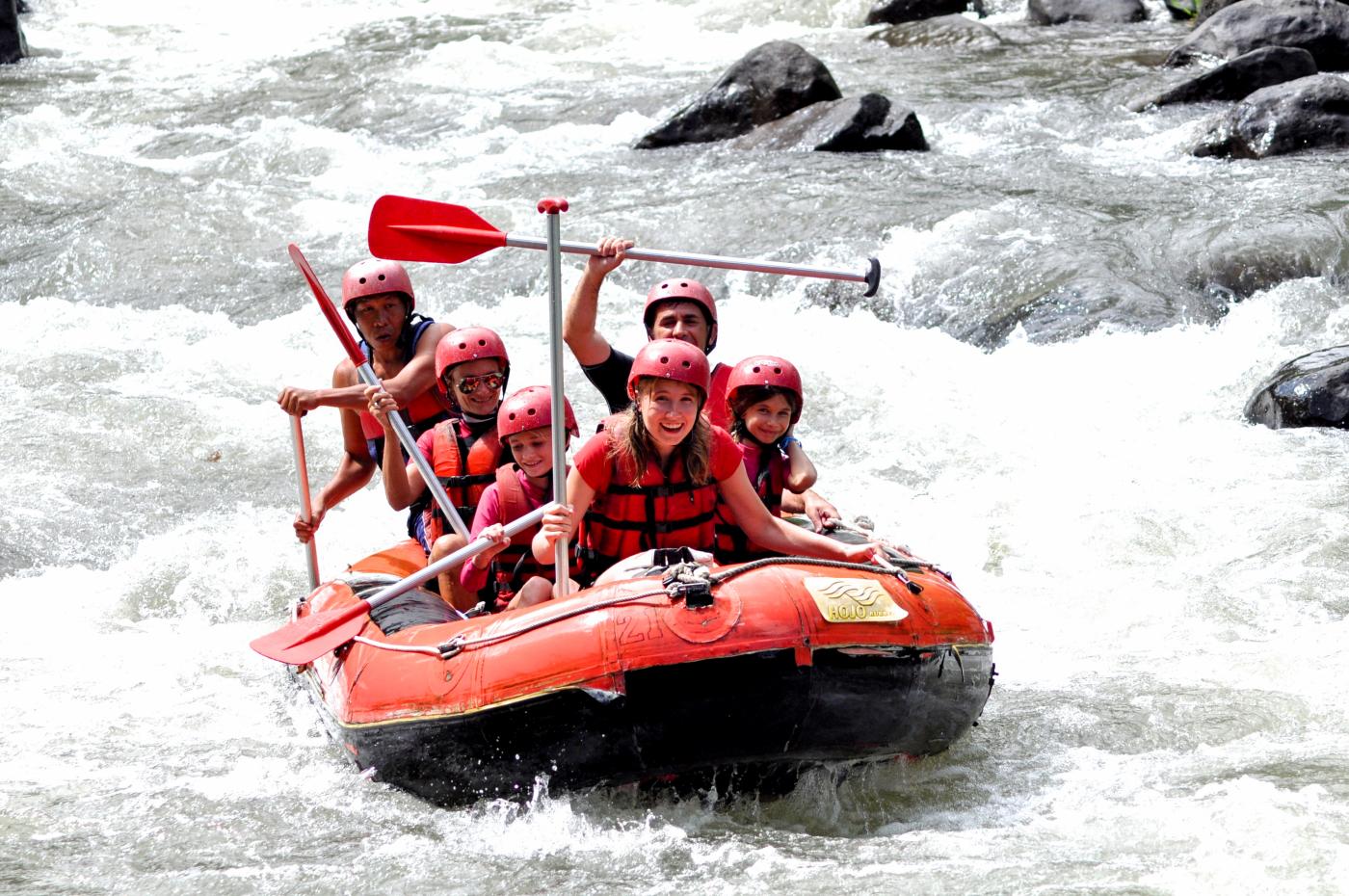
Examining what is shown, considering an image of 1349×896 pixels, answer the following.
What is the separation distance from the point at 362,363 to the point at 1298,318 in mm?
5812

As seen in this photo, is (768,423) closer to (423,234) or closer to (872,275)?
(872,275)

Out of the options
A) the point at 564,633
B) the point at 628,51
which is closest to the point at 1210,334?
the point at 564,633

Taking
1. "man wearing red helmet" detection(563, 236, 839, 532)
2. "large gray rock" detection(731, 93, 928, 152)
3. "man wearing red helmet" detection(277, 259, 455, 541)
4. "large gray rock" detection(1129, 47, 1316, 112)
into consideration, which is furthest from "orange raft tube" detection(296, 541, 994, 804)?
"large gray rock" detection(1129, 47, 1316, 112)

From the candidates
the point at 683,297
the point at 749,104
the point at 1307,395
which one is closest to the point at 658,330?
the point at 683,297

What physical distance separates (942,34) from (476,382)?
39.1 feet

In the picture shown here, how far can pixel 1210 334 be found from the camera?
29.0ft

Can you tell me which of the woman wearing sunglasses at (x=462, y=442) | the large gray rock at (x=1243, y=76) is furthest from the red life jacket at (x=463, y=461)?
the large gray rock at (x=1243, y=76)

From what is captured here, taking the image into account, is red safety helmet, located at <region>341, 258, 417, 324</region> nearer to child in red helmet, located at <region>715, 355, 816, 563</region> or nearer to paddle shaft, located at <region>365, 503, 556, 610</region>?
paddle shaft, located at <region>365, 503, 556, 610</region>

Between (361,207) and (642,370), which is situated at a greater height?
(642,370)

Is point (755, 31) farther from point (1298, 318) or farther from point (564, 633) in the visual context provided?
A: point (564, 633)

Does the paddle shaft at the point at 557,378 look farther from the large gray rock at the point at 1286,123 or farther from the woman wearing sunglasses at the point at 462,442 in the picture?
the large gray rock at the point at 1286,123

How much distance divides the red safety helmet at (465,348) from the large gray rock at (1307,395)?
4.39 meters

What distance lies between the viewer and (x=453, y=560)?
4738 millimetres

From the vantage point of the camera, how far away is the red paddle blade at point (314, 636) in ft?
16.0
